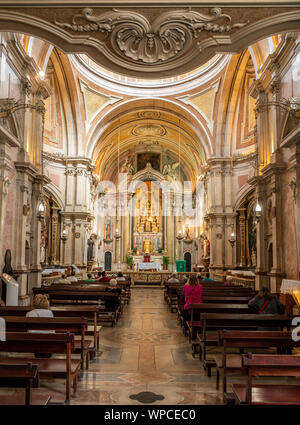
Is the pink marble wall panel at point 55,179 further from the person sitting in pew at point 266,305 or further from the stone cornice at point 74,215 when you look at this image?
the person sitting in pew at point 266,305

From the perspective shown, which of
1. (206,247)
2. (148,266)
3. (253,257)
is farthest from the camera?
(148,266)

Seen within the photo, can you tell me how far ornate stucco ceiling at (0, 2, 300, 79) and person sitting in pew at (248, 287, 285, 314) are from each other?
427 centimetres

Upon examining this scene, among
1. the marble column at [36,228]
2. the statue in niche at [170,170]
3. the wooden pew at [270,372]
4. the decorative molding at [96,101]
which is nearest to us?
the wooden pew at [270,372]

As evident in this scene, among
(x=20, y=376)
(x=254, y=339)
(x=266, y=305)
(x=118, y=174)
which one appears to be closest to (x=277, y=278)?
(x=266, y=305)

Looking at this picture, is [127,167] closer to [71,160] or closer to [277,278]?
[71,160]

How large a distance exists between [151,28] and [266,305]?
197 inches

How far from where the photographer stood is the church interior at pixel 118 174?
15.8 feet

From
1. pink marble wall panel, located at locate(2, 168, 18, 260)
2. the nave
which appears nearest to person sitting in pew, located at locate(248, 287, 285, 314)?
the nave

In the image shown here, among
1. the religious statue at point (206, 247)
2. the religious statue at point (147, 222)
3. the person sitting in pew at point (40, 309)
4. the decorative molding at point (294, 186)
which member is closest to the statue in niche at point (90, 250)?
the religious statue at point (206, 247)

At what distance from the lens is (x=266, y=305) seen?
6.70m

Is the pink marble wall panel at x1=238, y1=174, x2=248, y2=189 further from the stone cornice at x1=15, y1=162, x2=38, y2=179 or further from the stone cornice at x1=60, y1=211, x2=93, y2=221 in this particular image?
the stone cornice at x1=15, y1=162, x2=38, y2=179

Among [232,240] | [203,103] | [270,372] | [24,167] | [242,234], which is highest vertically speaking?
[203,103]

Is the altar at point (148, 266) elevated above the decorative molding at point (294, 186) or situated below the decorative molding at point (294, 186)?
below
